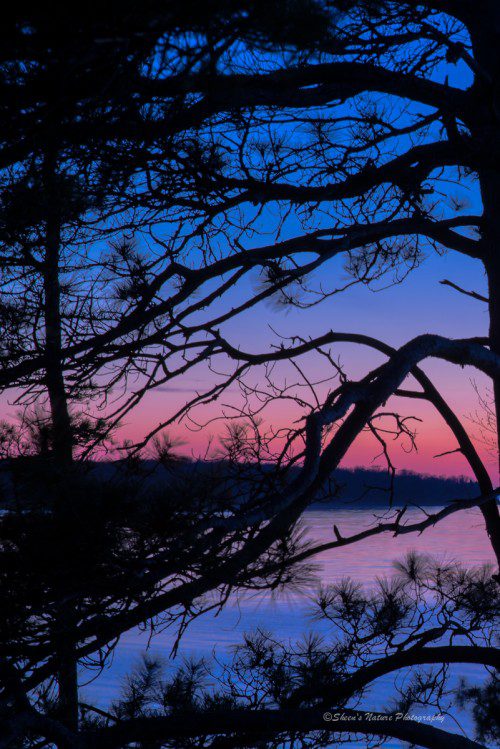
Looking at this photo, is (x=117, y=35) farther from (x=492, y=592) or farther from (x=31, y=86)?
(x=492, y=592)

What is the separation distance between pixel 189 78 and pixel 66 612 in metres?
1.41

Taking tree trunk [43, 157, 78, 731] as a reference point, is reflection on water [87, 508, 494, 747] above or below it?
below

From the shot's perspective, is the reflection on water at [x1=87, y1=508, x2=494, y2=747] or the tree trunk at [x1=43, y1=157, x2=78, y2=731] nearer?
the tree trunk at [x1=43, y1=157, x2=78, y2=731]

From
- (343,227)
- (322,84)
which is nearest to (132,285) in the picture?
(343,227)

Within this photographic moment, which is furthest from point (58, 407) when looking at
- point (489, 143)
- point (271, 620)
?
point (271, 620)

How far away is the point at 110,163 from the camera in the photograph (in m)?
2.72

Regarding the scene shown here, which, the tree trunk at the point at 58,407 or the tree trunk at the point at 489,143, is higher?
the tree trunk at the point at 489,143

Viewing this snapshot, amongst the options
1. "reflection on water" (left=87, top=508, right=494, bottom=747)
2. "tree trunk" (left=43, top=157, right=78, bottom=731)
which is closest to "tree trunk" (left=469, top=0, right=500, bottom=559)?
"reflection on water" (left=87, top=508, right=494, bottom=747)

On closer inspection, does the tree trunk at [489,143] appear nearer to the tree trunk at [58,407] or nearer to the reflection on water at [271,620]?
the reflection on water at [271,620]

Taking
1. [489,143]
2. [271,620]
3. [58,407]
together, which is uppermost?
[489,143]

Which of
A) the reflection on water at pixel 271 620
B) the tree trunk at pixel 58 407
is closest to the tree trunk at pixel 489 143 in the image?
the reflection on water at pixel 271 620

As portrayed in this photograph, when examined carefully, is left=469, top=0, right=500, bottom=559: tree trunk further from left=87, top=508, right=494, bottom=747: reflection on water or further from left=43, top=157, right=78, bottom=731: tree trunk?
left=43, top=157, right=78, bottom=731: tree trunk

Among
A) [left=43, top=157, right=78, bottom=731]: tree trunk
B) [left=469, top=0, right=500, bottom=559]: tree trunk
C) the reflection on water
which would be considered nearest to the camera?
[left=43, top=157, right=78, bottom=731]: tree trunk

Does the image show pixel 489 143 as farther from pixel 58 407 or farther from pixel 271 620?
pixel 271 620
